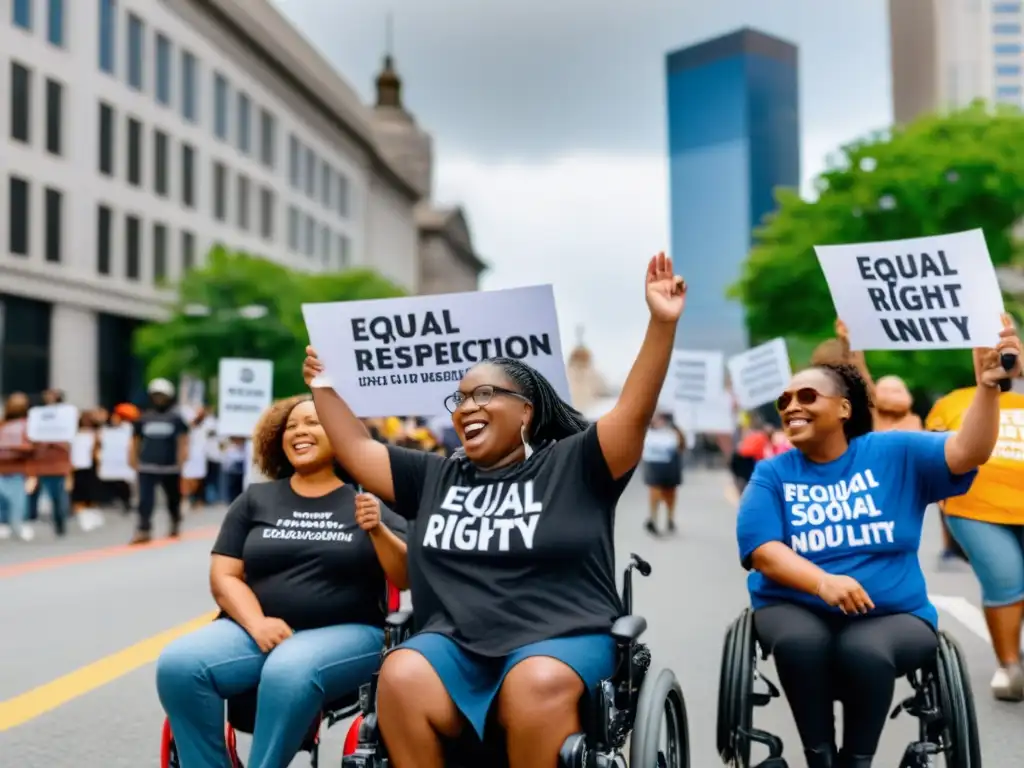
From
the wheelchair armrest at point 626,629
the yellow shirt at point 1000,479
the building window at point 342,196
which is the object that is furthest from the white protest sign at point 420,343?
the building window at point 342,196

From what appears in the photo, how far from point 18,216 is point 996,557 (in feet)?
106

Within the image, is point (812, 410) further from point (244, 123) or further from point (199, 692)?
point (244, 123)

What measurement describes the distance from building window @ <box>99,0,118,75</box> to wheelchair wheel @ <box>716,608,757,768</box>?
3830cm

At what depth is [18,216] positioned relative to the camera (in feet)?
115

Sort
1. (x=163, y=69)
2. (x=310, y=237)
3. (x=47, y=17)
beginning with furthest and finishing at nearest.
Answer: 1. (x=310, y=237)
2. (x=163, y=69)
3. (x=47, y=17)

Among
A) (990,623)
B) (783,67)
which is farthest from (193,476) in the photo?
(783,67)

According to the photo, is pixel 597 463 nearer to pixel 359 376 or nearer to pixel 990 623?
pixel 359 376

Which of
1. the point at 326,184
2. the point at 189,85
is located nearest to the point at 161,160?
the point at 189,85

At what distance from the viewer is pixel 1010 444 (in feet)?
20.7

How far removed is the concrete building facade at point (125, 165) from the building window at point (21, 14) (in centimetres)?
5

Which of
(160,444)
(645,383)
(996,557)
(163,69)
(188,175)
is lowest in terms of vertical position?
(996,557)

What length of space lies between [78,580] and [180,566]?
4.40 ft

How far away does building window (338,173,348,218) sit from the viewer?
223ft

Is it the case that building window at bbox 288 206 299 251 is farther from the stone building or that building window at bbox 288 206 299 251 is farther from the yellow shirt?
the yellow shirt
